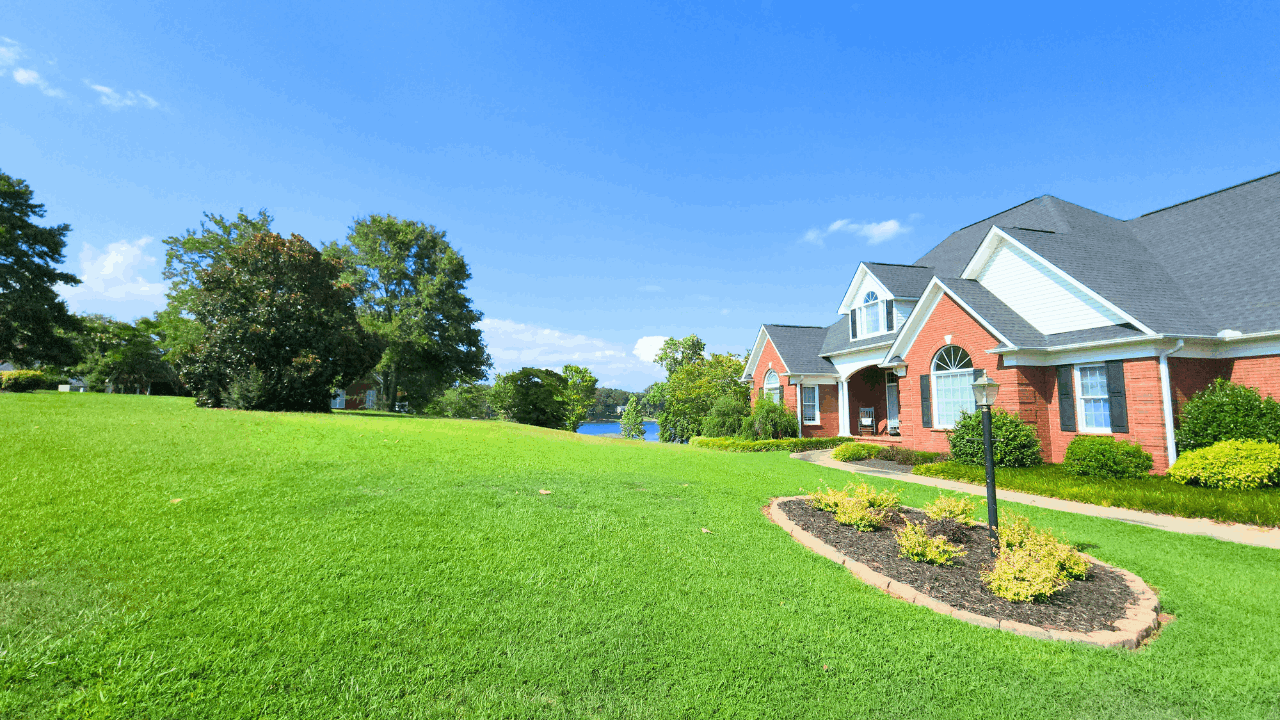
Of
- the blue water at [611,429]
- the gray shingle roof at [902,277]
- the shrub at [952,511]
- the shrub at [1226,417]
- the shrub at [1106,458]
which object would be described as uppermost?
the gray shingle roof at [902,277]

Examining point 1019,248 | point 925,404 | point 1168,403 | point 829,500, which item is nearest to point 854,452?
point 925,404

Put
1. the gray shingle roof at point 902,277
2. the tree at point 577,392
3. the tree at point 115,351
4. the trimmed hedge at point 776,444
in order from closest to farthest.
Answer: the gray shingle roof at point 902,277
the trimmed hedge at point 776,444
the tree at point 115,351
the tree at point 577,392

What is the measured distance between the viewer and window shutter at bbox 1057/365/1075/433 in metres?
12.4

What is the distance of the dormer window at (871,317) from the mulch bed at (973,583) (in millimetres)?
13625

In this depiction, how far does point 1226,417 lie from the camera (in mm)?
10008

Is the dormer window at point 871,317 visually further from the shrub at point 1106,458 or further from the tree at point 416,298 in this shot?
the tree at point 416,298

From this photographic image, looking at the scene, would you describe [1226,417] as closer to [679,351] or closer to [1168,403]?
→ [1168,403]

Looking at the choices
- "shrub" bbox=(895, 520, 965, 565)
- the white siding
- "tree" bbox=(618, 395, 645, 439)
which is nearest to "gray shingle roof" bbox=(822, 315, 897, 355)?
the white siding

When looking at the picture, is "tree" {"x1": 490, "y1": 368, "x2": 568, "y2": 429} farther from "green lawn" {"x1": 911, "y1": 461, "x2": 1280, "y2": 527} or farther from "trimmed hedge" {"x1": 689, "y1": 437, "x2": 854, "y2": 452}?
"green lawn" {"x1": 911, "y1": 461, "x2": 1280, "y2": 527}

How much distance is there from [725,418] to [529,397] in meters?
17.0

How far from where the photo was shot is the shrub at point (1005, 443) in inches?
479

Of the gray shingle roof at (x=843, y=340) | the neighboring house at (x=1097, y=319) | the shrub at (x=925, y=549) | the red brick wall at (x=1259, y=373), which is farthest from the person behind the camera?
the gray shingle roof at (x=843, y=340)

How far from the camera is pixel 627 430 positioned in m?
35.4

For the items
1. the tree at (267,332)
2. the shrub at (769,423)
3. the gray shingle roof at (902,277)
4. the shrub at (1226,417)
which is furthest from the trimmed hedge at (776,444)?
the tree at (267,332)
